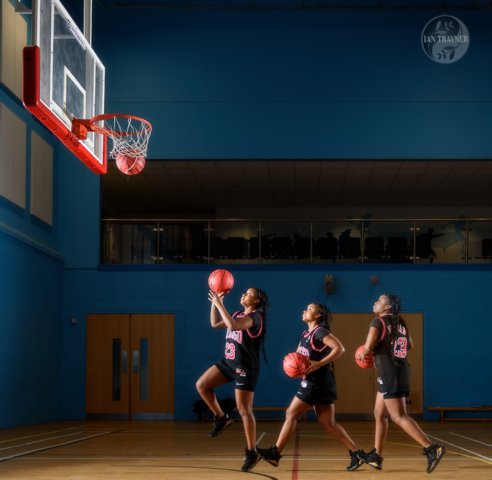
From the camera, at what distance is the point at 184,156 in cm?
1758

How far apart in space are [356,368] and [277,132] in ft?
16.6

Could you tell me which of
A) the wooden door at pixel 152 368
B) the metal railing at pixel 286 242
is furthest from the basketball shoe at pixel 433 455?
the wooden door at pixel 152 368

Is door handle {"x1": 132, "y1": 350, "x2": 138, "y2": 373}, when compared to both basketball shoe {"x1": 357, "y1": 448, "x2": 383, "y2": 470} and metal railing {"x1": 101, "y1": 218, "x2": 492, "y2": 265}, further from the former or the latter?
basketball shoe {"x1": 357, "y1": 448, "x2": 383, "y2": 470}

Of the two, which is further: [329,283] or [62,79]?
[329,283]

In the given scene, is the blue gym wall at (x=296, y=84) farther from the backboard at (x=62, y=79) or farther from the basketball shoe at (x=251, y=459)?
the basketball shoe at (x=251, y=459)

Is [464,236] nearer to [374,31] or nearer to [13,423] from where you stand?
[374,31]

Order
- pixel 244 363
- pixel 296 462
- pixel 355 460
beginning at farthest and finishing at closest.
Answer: pixel 296 462, pixel 355 460, pixel 244 363

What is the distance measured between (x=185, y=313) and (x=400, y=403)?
9.64 m

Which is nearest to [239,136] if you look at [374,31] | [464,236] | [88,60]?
[374,31]

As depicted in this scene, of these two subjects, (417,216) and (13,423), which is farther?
(417,216)

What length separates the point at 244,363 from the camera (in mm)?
8062

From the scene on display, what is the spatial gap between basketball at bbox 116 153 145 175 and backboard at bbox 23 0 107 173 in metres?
0.55

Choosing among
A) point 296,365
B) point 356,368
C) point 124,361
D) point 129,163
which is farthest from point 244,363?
point 124,361

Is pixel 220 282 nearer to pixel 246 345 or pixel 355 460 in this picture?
pixel 246 345
